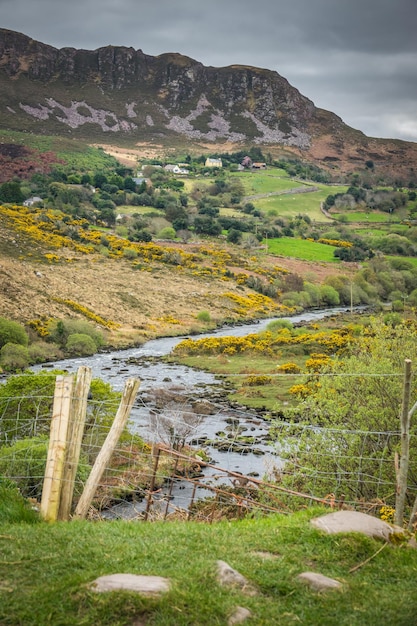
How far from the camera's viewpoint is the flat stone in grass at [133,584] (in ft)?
21.7

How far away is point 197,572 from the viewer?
714 cm

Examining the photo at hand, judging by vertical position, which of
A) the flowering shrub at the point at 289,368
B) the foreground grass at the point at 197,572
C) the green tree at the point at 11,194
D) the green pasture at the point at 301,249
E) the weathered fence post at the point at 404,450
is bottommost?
the flowering shrub at the point at 289,368

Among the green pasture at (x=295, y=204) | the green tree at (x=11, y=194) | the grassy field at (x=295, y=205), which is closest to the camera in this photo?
the green tree at (x=11, y=194)

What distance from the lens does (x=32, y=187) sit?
123938 mm

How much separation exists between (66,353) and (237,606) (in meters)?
48.1

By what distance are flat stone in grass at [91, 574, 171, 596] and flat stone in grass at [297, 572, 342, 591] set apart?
61.5 inches

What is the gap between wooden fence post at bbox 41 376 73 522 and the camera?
31.7 feet

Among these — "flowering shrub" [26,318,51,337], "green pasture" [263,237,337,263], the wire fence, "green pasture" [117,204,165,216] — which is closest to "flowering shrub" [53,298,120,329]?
"flowering shrub" [26,318,51,337]

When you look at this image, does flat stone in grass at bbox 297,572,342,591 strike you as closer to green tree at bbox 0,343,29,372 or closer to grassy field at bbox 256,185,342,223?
green tree at bbox 0,343,29,372

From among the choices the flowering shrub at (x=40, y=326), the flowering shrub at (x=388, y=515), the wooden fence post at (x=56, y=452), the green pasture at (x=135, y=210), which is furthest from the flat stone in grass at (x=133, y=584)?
the green pasture at (x=135, y=210)

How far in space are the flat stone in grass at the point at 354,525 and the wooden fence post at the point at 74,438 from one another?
3649 mm

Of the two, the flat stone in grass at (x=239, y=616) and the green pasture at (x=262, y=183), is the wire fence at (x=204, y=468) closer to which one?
the flat stone in grass at (x=239, y=616)

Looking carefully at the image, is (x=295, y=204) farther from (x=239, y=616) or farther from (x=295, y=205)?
(x=239, y=616)

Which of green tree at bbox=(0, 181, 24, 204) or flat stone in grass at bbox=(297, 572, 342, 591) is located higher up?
green tree at bbox=(0, 181, 24, 204)
